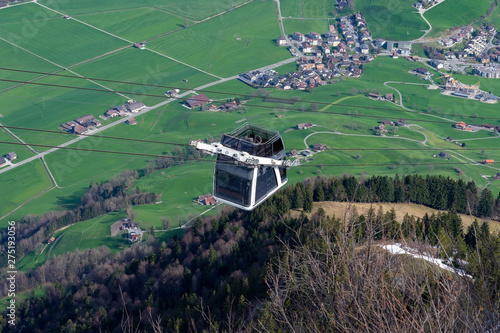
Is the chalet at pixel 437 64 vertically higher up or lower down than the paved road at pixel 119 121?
higher up

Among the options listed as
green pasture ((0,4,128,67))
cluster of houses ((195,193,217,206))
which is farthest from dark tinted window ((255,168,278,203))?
green pasture ((0,4,128,67))

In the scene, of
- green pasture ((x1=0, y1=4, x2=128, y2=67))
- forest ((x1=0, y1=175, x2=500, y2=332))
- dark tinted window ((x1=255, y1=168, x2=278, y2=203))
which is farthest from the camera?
green pasture ((x1=0, y1=4, x2=128, y2=67))

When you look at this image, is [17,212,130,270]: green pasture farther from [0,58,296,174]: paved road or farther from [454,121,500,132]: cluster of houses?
[454,121,500,132]: cluster of houses

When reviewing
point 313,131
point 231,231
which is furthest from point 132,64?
point 231,231

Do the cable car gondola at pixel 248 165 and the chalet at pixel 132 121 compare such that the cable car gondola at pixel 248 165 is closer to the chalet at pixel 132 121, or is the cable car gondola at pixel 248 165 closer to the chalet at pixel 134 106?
the chalet at pixel 132 121

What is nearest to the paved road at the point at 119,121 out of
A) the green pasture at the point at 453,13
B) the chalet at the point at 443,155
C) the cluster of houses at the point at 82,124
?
the cluster of houses at the point at 82,124

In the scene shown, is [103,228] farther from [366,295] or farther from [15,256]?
[366,295]
